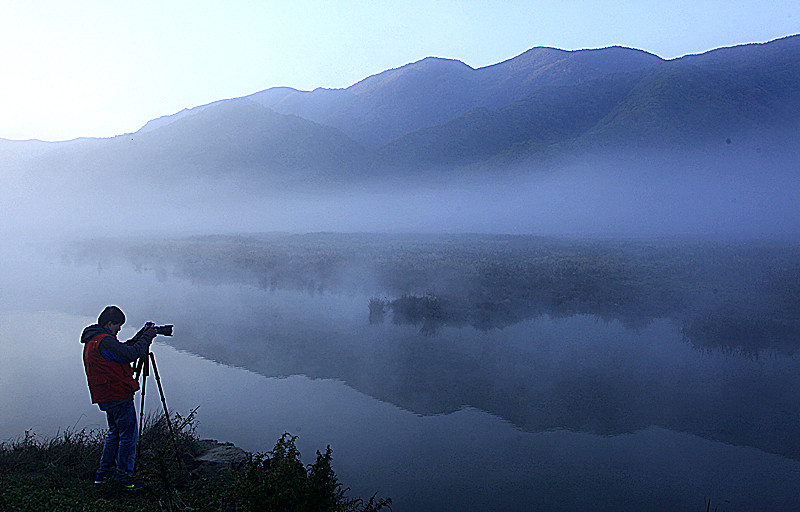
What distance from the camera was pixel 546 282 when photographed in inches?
838

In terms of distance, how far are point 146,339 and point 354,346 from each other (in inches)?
314

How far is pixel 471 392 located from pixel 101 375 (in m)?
6.75

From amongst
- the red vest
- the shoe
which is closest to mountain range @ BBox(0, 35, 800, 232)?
the red vest

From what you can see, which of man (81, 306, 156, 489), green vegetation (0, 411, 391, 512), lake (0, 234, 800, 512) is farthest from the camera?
lake (0, 234, 800, 512)

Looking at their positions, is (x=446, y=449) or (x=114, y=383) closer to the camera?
(x=114, y=383)

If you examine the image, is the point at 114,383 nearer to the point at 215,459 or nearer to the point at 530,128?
the point at 215,459

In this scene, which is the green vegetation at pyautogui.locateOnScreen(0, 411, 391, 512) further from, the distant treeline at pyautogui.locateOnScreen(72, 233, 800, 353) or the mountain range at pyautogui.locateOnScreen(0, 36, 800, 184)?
the mountain range at pyautogui.locateOnScreen(0, 36, 800, 184)

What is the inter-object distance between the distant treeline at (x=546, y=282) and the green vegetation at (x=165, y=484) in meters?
9.84

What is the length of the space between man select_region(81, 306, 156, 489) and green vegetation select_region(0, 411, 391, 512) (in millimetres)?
319

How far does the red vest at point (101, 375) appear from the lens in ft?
18.8

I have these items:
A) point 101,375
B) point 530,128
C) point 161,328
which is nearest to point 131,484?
point 101,375

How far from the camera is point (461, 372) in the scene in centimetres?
1173

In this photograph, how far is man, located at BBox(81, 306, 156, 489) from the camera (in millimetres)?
5711

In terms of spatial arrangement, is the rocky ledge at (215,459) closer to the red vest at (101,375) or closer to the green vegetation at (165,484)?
the green vegetation at (165,484)
